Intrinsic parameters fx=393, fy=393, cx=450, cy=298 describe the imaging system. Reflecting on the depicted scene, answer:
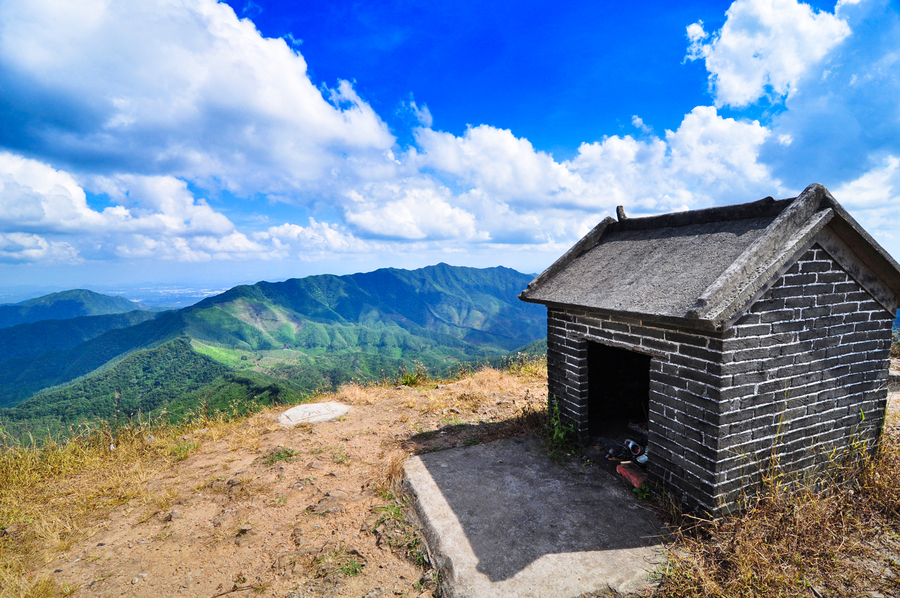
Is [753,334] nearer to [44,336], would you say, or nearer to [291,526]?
[291,526]

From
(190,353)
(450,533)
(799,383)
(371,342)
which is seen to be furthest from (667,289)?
(371,342)

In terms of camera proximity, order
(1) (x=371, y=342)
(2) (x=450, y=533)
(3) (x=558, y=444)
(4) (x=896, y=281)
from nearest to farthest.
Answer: (2) (x=450, y=533) < (4) (x=896, y=281) < (3) (x=558, y=444) < (1) (x=371, y=342)

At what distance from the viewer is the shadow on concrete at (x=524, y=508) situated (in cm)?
365

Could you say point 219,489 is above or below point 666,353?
below

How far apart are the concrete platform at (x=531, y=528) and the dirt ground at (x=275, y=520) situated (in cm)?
35

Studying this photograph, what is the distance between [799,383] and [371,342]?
194202 mm

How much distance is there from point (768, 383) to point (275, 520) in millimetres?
5302

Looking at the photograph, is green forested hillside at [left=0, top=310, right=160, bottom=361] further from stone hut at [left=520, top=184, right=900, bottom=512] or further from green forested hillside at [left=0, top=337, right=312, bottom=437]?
stone hut at [left=520, top=184, right=900, bottom=512]

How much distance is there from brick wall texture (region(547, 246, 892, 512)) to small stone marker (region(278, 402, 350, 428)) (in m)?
5.49

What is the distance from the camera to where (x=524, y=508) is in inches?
168

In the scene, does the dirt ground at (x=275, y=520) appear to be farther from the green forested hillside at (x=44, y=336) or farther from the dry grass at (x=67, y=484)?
the green forested hillside at (x=44, y=336)

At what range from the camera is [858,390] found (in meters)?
4.37

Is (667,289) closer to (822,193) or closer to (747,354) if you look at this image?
(747,354)

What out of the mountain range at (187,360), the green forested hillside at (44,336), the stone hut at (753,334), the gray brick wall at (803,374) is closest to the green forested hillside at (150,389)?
the mountain range at (187,360)
